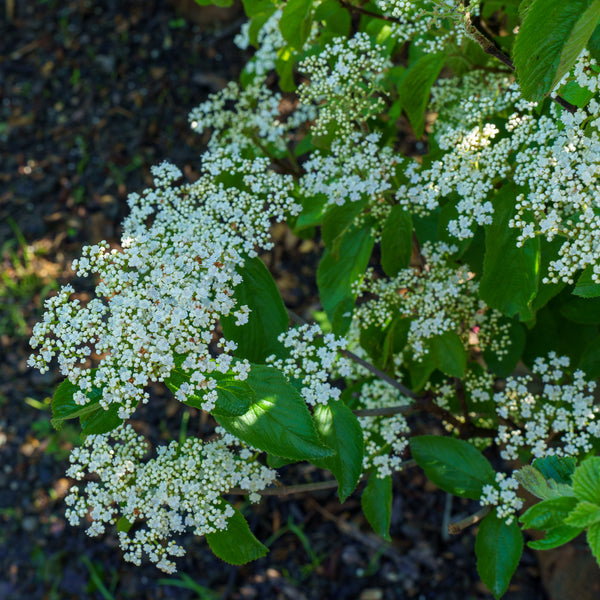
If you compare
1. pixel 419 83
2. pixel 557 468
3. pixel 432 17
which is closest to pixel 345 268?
pixel 419 83

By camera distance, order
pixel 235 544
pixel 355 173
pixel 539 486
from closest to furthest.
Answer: pixel 539 486
pixel 235 544
pixel 355 173

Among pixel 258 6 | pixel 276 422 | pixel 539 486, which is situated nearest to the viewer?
pixel 539 486

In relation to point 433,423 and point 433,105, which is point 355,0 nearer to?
point 433,105

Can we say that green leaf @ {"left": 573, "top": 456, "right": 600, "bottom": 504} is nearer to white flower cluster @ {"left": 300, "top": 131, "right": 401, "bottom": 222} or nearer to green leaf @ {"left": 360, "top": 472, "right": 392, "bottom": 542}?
green leaf @ {"left": 360, "top": 472, "right": 392, "bottom": 542}

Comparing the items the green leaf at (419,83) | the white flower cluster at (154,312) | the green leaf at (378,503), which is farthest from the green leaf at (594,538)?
the green leaf at (419,83)

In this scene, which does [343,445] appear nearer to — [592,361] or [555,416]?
[555,416]

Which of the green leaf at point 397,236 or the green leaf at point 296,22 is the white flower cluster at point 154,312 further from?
the green leaf at point 296,22

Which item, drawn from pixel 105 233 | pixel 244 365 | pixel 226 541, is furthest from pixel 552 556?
pixel 105 233
